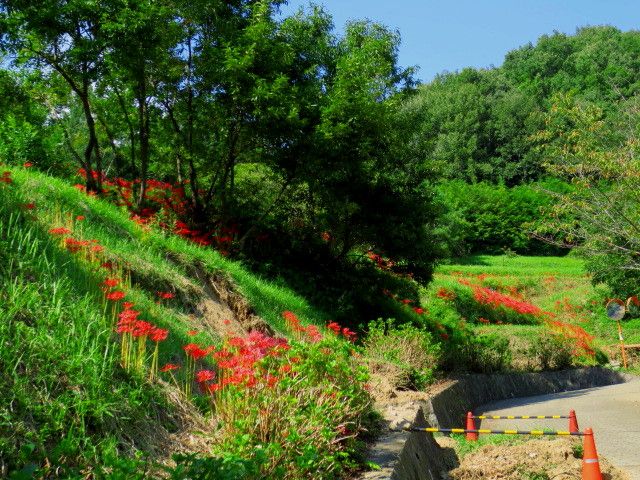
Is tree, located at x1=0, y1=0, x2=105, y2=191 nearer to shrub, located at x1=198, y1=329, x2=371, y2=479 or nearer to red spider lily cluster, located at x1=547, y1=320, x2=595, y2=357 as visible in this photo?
shrub, located at x1=198, y1=329, x2=371, y2=479

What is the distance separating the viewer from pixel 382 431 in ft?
21.6

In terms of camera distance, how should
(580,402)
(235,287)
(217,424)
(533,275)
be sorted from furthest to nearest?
(533,275)
(580,402)
(235,287)
(217,424)

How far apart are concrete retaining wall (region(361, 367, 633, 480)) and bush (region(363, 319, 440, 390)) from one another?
447 mm

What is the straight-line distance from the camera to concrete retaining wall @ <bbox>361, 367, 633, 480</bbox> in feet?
18.6

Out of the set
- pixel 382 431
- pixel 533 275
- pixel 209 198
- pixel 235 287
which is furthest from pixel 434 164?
pixel 533 275

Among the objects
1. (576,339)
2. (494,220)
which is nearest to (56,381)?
(576,339)

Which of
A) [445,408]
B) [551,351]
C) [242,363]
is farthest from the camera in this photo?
[551,351]

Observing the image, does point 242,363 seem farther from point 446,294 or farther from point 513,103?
point 513,103

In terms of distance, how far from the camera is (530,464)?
25.0 ft

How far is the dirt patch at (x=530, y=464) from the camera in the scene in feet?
24.1

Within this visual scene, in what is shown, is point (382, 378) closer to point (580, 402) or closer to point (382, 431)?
point (382, 431)

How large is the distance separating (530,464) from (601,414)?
6.43m

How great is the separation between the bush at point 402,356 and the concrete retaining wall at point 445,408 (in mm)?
447

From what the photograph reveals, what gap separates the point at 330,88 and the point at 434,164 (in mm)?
3512
